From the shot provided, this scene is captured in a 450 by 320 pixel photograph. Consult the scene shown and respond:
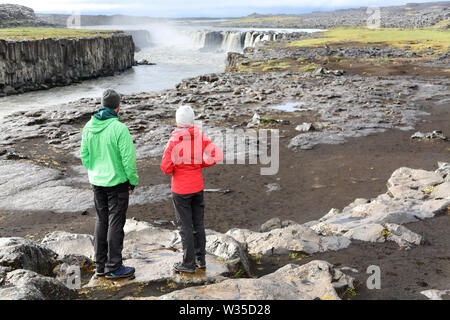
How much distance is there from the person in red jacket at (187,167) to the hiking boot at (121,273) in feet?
2.05

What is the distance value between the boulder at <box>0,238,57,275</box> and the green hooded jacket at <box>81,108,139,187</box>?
132 centimetres

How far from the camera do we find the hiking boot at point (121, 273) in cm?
549

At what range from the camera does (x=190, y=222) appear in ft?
18.4

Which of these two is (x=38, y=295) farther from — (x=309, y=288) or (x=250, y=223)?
(x=250, y=223)

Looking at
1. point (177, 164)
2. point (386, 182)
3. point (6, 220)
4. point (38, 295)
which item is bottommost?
point (6, 220)

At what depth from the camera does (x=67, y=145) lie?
17.5 meters

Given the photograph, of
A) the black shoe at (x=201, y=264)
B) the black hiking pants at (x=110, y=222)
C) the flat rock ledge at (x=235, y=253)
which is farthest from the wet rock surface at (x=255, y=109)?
the black shoe at (x=201, y=264)

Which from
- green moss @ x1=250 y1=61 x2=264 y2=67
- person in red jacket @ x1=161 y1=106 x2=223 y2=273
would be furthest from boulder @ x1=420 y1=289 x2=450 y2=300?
green moss @ x1=250 y1=61 x2=264 y2=67

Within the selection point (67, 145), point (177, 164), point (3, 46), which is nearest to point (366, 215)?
Result: point (177, 164)

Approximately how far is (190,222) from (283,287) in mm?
1590

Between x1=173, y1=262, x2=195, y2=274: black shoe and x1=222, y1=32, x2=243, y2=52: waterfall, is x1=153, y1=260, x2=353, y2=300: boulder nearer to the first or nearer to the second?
x1=173, y1=262, x2=195, y2=274: black shoe

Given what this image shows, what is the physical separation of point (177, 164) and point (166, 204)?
6.55 meters

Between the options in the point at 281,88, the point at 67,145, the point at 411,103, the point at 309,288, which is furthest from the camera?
the point at 281,88

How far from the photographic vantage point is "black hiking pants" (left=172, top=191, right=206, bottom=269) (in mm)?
5516
